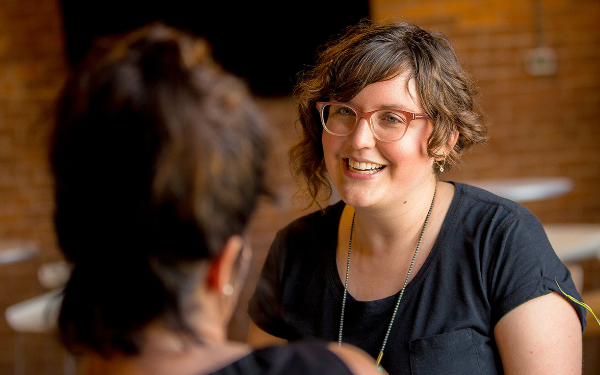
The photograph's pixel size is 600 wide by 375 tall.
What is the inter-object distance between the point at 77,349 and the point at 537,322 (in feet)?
2.77

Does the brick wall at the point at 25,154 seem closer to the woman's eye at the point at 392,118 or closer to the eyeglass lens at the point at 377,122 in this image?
the eyeglass lens at the point at 377,122

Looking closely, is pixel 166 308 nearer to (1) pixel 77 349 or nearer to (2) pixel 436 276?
(1) pixel 77 349

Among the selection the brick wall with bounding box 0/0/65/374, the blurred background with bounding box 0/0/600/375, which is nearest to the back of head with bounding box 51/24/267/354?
the blurred background with bounding box 0/0/600/375

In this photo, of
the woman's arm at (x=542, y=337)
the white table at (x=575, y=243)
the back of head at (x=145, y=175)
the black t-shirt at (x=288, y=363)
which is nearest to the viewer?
the back of head at (x=145, y=175)

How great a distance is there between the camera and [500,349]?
1.20 meters

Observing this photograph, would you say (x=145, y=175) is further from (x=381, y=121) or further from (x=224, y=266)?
(x=381, y=121)

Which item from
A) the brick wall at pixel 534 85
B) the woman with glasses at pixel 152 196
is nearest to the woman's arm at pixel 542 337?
the woman with glasses at pixel 152 196

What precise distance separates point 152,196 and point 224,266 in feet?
0.44

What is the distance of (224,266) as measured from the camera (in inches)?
28.2

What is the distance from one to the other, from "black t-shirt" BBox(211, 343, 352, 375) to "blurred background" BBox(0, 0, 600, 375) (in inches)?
99.8

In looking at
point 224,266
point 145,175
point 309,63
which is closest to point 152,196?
point 145,175

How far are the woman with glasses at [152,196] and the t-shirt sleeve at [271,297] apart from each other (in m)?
0.71

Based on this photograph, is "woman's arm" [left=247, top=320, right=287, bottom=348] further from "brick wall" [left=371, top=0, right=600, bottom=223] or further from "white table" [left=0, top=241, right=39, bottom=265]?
"brick wall" [left=371, top=0, right=600, bottom=223]

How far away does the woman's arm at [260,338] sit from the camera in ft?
4.70
